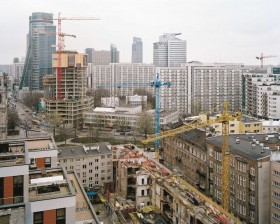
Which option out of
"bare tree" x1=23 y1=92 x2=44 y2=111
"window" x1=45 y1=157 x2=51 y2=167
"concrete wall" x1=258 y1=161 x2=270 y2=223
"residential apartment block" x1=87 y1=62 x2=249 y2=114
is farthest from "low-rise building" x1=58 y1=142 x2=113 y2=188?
"bare tree" x1=23 y1=92 x2=44 y2=111

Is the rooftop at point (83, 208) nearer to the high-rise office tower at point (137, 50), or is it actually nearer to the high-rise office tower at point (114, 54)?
the high-rise office tower at point (114, 54)

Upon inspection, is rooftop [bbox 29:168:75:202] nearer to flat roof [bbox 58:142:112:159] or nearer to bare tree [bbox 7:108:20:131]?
flat roof [bbox 58:142:112:159]

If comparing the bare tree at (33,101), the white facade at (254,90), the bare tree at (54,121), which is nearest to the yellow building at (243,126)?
the white facade at (254,90)

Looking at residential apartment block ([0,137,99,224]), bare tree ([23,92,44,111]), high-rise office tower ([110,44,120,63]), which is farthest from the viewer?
high-rise office tower ([110,44,120,63])

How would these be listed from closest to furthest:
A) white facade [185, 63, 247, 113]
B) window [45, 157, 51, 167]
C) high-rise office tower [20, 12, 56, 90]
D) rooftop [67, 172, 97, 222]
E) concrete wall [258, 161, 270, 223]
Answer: rooftop [67, 172, 97, 222], window [45, 157, 51, 167], concrete wall [258, 161, 270, 223], white facade [185, 63, 247, 113], high-rise office tower [20, 12, 56, 90]

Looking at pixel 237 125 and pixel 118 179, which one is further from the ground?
pixel 237 125

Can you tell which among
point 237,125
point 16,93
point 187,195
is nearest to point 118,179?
point 187,195

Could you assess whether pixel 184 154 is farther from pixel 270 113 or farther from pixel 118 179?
pixel 270 113
